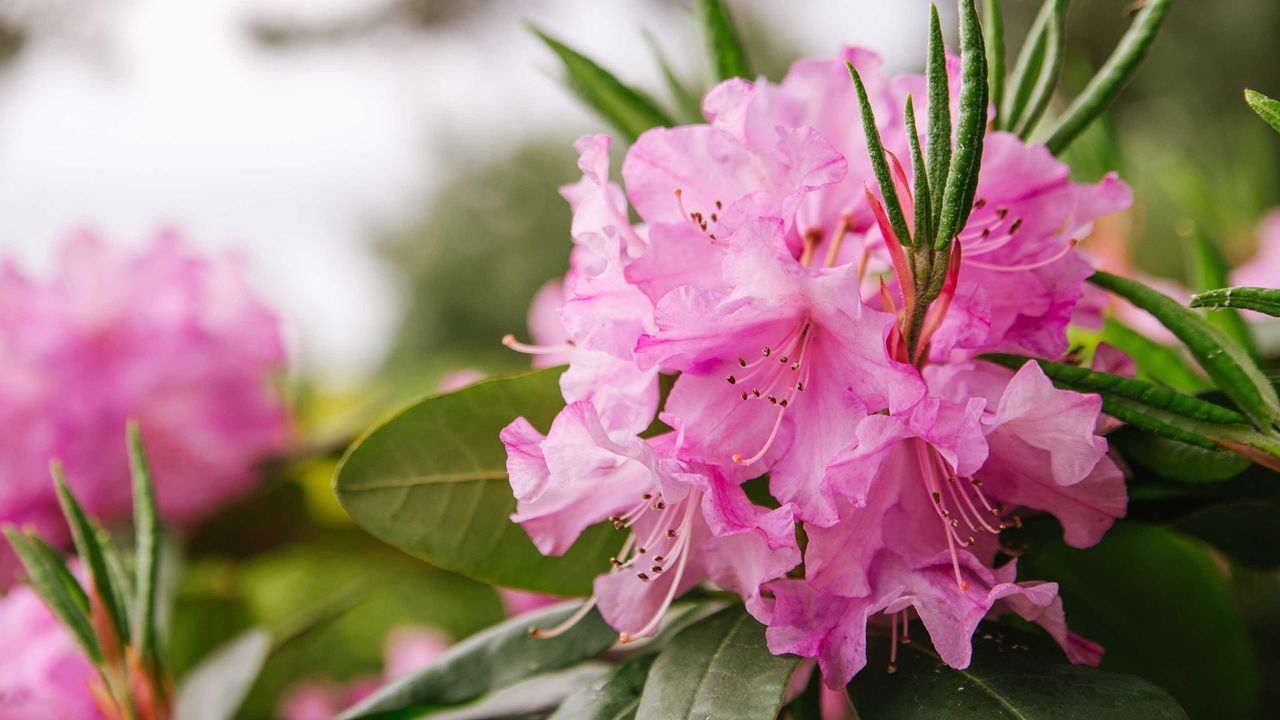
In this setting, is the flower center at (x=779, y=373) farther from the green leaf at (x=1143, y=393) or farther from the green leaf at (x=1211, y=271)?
the green leaf at (x=1211, y=271)

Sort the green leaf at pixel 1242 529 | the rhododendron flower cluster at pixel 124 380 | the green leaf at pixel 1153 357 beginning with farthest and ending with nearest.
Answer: the rhododendron flower cluster at pixel 124 380
the green leaf at pixel 1153 357
the green leaf at pixel 1242 529

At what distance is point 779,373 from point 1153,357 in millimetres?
261

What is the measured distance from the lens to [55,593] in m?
0.49

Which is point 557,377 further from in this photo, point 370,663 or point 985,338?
point 370,663

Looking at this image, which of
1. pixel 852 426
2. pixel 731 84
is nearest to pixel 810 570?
pixel 852 426

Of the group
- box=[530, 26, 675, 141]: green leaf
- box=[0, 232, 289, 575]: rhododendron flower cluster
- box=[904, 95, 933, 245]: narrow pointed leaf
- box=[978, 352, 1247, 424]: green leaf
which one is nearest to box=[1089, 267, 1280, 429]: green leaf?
box=[978, 352, 1247, 424]: green leaf

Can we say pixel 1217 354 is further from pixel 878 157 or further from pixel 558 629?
pixel 558 629

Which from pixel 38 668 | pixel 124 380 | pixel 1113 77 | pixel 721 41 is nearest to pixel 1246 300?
pixel 1113 77

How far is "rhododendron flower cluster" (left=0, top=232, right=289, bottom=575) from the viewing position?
0.83 meters

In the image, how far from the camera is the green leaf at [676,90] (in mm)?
557

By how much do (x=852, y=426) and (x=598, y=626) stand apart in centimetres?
17

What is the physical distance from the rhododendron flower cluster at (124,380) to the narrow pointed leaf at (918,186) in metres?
0.71

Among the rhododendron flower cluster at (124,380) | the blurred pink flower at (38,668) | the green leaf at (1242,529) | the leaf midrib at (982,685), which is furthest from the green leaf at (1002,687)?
the rhododendron flower cluster at (124,380)

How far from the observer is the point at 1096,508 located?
0.38 meters
